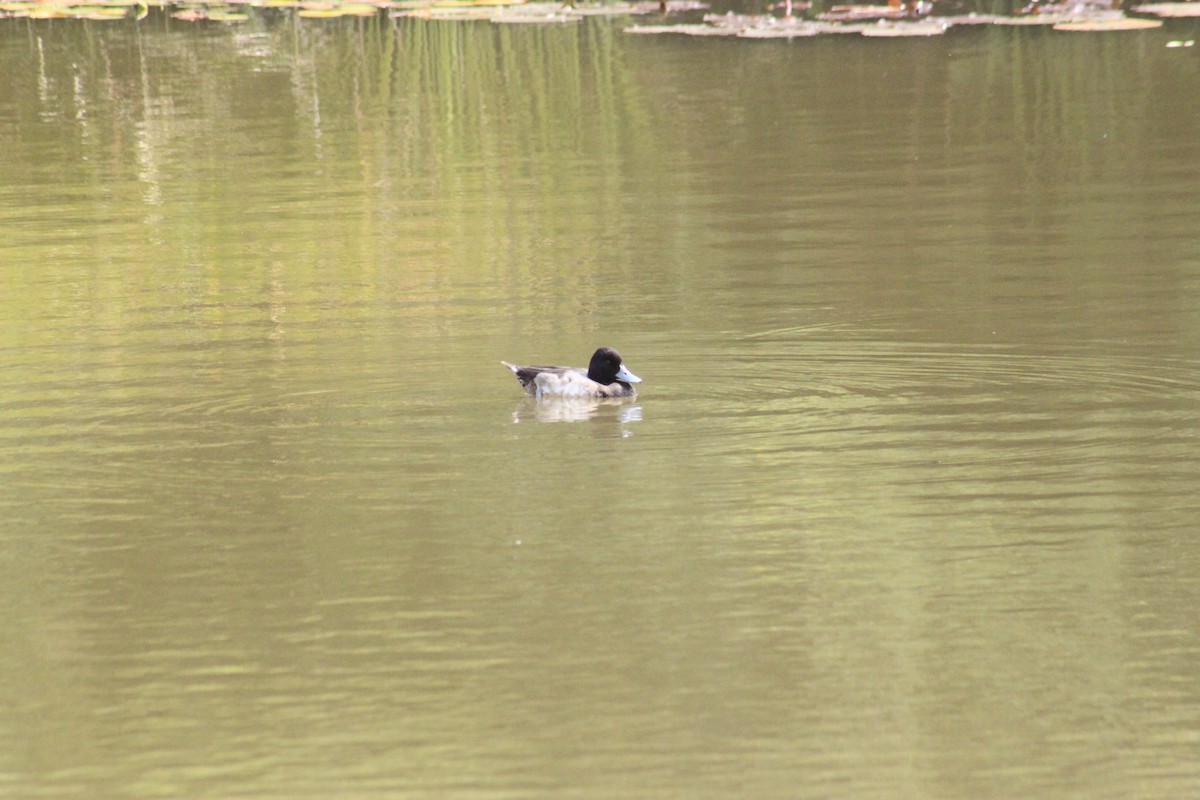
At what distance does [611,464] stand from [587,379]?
4.48 ft

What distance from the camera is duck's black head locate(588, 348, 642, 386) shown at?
10383 millimetres

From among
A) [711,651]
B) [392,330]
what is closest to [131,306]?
[392,330]

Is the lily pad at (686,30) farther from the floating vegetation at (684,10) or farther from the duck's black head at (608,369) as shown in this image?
the duck's black head at (608,369)

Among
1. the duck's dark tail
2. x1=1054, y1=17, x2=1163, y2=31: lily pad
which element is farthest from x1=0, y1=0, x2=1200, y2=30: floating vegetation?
the duck's dark tail

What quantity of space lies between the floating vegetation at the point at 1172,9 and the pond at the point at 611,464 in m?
6.37

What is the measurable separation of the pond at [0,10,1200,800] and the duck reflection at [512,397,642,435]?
0.17ft

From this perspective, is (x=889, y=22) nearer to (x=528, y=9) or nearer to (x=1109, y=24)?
(x=1109, y=24)

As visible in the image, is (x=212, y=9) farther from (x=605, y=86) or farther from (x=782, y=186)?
(x=782, y=186)

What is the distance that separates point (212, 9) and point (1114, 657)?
25554 mm

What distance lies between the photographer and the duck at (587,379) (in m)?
10.4

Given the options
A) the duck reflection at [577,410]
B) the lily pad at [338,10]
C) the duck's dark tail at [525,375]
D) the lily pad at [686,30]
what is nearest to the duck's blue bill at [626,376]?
the duck reflection at [577,410]

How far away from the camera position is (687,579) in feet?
24.7

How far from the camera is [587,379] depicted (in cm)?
1053

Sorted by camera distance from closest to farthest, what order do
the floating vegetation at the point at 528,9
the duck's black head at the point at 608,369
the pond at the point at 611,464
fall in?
the pond at the point at 611,464 < the duck's black head at the point at 608,369 < the floating vegetation at the point at 528,9
